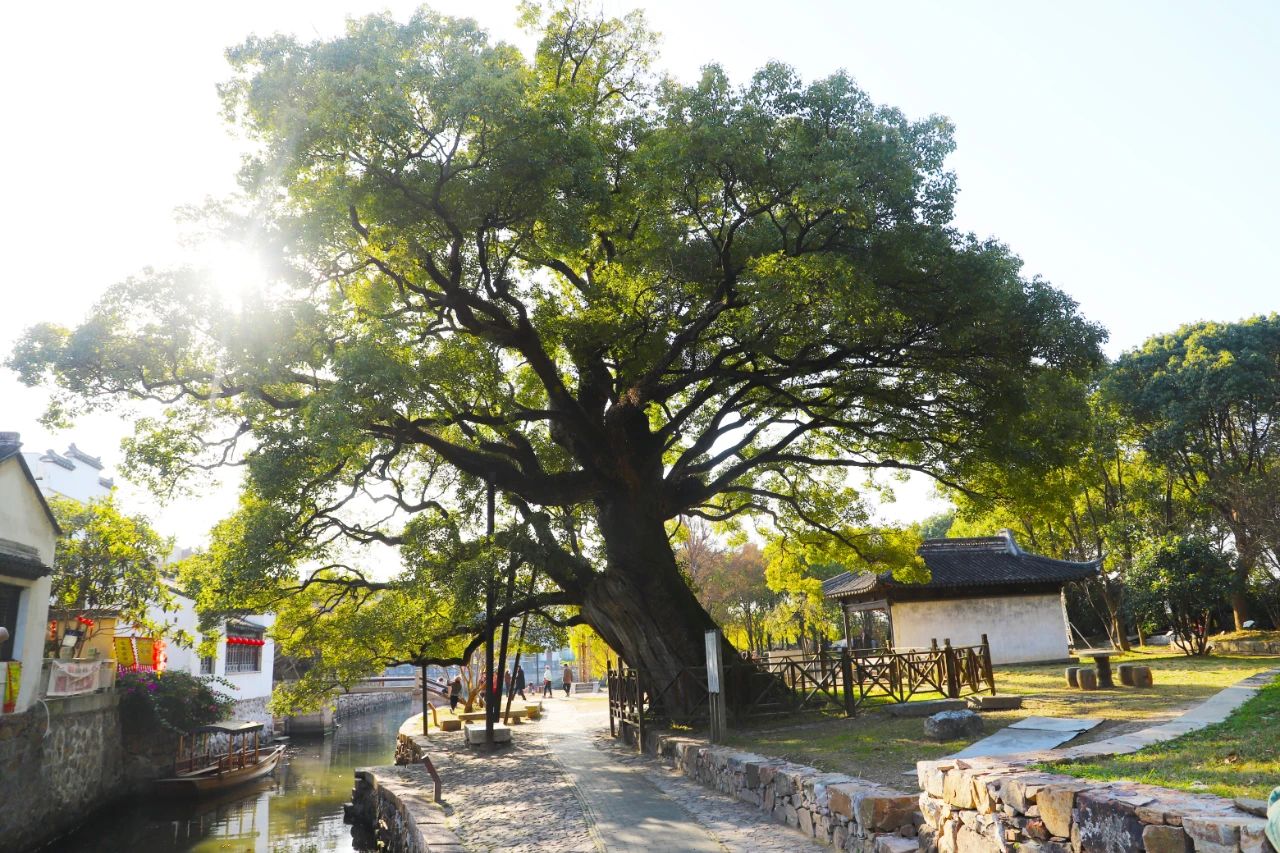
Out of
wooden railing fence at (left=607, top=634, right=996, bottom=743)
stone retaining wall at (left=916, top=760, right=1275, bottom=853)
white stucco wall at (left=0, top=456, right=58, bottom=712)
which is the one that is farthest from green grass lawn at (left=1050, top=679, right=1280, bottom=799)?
white stucco wall at (left=0, top=456, right=58, bottom=712)

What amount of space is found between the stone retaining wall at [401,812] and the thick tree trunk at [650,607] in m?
4.01

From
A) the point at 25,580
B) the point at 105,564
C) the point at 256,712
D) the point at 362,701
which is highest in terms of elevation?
the point at 105,564

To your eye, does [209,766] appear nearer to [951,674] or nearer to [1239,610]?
[951,674]

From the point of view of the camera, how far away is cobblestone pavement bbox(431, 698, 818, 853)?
7.37 metres

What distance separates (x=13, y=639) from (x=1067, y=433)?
1917cm

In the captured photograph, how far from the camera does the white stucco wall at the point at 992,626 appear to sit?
22906 mm

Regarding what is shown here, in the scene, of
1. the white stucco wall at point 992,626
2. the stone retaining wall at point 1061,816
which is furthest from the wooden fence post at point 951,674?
the white stucco wall at point 992,626

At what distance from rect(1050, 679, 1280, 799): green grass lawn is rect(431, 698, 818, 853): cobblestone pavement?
263 centimetres

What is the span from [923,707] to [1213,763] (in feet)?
23.3

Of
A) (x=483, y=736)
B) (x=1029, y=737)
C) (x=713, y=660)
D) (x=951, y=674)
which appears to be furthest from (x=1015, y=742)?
(x=483, y=736)

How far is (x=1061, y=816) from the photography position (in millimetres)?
4566

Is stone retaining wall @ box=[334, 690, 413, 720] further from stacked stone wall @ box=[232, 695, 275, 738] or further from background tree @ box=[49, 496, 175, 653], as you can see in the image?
background tree @ box=[49, 496, 175, 653]

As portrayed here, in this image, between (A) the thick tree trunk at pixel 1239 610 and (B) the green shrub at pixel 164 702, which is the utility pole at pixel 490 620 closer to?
(B) the green shrub at pixel 164 702

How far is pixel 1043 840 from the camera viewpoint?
471 cm
